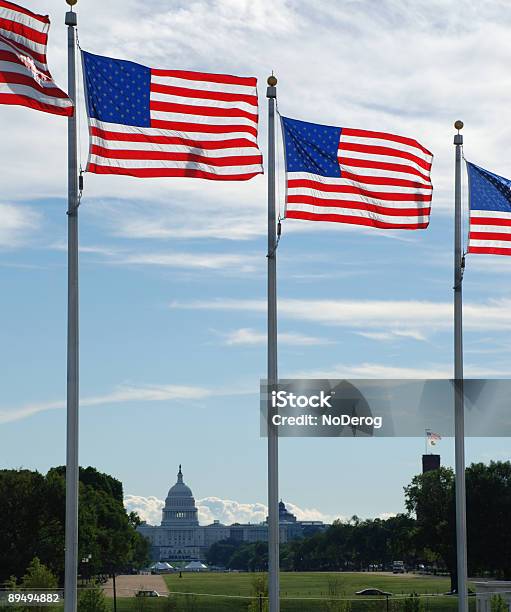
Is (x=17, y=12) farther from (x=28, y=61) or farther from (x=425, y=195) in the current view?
(x=425, y=195)

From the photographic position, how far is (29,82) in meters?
25.7

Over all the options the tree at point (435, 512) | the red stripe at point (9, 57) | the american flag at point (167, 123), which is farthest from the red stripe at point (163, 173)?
the tree at point (435, 512)

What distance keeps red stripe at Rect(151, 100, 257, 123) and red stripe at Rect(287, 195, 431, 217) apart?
2457 mm

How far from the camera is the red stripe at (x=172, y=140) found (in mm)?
27625

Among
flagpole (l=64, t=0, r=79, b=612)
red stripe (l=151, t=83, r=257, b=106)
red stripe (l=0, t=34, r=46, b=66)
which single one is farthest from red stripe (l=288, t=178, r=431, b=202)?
red stripe (l=0, t=34, r=46, b=66)

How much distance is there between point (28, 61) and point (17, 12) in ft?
3.80

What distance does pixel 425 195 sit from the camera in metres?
31.1

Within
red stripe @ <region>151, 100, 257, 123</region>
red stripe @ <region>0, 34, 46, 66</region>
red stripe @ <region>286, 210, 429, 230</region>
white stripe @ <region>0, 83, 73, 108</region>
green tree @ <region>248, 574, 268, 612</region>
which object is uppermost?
red stripe @ <region>0, 34, 46, 66</region>

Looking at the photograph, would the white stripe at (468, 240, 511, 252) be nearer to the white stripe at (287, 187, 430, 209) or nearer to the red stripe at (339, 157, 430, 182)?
the red stripe at (339, 157, 430, 182)

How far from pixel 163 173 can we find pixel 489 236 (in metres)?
9.94

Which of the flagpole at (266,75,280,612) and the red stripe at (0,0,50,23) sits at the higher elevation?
the red stripe at (0,0,50,23)

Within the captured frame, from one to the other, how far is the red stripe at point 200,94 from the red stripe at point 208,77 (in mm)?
269

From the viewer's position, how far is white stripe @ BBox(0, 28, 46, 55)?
84.6ft

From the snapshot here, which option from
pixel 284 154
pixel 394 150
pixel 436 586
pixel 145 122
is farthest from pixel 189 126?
pixel 436 586
